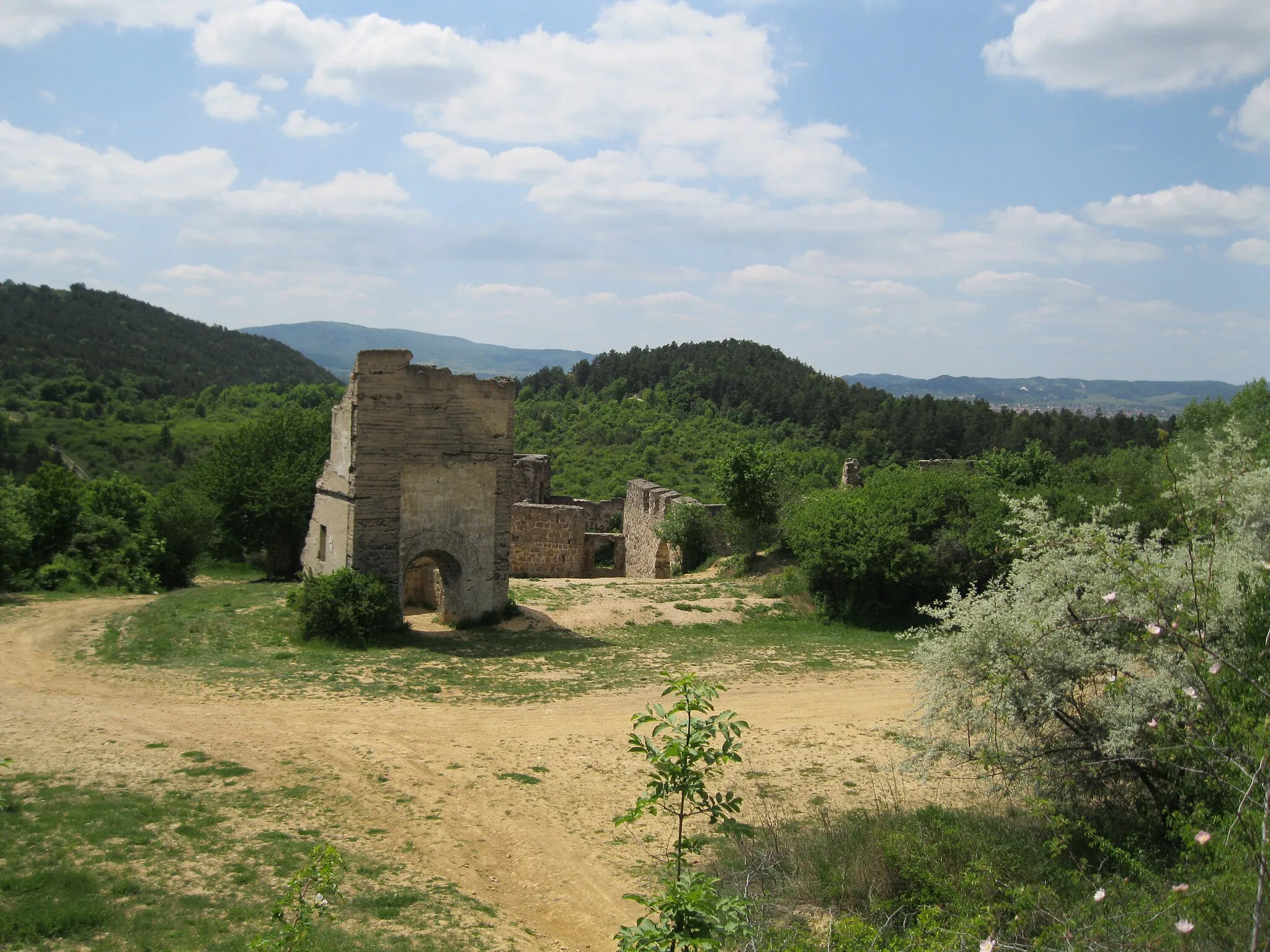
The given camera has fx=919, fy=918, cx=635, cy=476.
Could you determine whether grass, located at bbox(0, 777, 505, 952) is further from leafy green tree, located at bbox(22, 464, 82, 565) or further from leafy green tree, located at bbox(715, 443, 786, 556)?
leafy green tree, located at bbox(715, 443, 786, 556)

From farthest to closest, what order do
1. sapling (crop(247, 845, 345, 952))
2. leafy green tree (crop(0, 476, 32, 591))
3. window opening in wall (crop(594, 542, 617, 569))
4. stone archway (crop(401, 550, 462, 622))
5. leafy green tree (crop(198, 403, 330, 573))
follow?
1. window opening in wall (crop(594, 542, 617, 569))
2. leafy green tree (crop(198, 403, 330, 573))
3. leafy green tree (crop(0, 476, 32, 591))
4. stone archway (crop(401, 550, 462, 622))
5. sapling (crop(247, 845, 345, 952))

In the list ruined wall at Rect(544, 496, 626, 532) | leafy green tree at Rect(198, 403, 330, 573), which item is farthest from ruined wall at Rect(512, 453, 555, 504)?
leafy green tree at Rect(198, 403, 330, 573)

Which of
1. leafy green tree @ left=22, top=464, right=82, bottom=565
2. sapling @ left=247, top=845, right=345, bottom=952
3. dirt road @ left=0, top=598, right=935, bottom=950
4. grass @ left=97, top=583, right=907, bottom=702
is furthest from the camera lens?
leafy green tree @ left=22, top=464, right=82, bottom=565

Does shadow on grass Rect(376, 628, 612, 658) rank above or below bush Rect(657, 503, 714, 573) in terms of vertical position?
below

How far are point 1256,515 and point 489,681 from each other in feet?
34.0

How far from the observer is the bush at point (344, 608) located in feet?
51.4

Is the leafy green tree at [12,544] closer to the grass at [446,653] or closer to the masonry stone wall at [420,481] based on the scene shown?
the grass at [446,653]

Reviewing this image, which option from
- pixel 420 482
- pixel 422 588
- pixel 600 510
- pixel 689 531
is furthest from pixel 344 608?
pixel 600 510

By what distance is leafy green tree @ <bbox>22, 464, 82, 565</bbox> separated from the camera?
872 inches

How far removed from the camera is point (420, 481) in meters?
17.0

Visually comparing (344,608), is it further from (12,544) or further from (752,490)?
(752,490)

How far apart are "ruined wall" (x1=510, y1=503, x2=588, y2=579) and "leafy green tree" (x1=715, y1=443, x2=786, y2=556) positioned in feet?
16.5

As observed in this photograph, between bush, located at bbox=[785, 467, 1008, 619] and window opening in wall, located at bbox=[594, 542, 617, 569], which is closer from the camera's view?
bush, located at bbox=[785, 467, 1008, 619]

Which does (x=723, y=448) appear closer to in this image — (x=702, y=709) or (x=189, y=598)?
(x=189, y=598)
